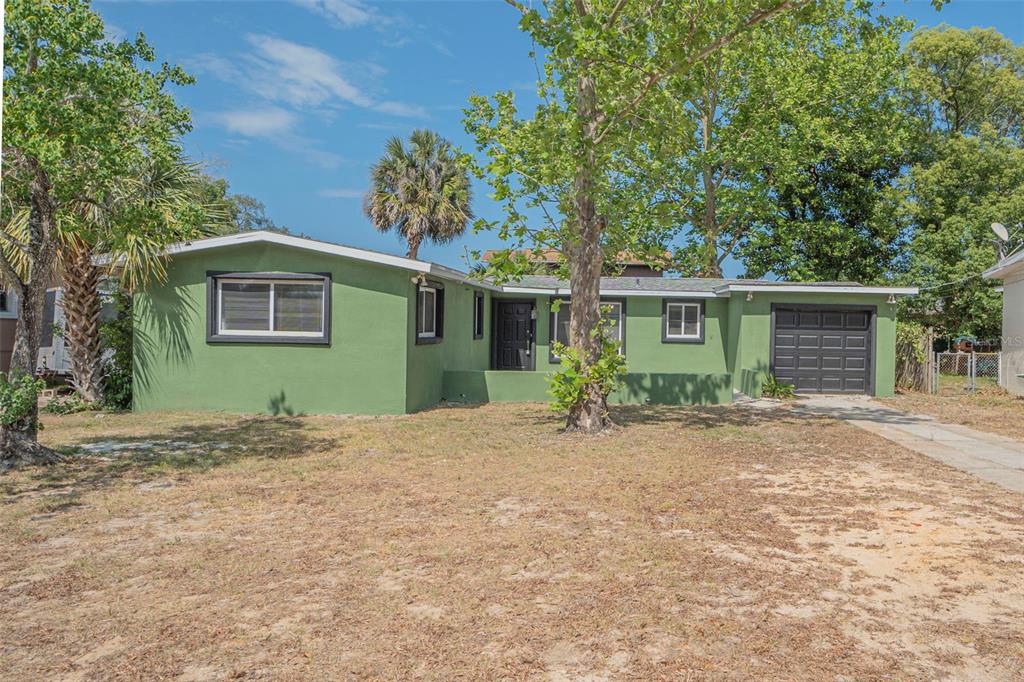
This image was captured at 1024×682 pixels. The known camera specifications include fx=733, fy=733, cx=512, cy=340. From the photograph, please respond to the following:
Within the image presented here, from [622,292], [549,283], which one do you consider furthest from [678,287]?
[549,283]

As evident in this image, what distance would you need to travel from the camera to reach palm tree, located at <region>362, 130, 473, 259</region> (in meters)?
28.1

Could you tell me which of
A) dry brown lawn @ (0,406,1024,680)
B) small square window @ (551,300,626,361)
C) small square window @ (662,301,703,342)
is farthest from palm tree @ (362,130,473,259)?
dry brown lawn @ (0,406,1024,680)

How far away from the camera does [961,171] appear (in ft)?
91.2

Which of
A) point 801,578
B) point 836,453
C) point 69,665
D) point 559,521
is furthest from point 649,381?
point 69,665

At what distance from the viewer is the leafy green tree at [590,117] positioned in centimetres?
964

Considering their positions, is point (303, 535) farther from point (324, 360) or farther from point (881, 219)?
point (881, 219)

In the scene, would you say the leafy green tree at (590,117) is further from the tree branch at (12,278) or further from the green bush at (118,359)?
the green bush at (118,359)

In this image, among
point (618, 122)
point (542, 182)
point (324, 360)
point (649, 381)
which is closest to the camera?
point (618, 122)

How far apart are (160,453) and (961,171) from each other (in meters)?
29.5

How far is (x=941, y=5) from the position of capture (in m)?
9.39

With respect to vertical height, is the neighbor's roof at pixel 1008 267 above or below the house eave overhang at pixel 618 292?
above

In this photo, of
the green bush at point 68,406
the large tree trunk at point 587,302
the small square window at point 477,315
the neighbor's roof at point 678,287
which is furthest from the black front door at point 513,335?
the green bush at point 68,406

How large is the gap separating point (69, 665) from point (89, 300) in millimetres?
11465

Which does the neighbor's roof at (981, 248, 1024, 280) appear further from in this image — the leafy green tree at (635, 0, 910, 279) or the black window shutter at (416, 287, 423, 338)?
the black window shutter at (416, 287, 423, 338)
